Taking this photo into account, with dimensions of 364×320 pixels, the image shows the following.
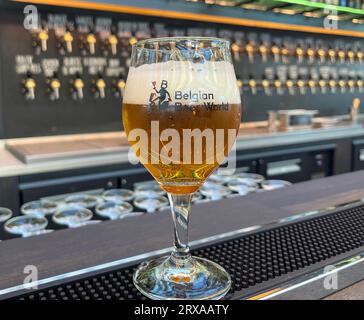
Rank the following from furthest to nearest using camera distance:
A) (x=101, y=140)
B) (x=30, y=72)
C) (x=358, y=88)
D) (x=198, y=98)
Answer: (x=358, y=88) → (x=101, y=140) → (x=30, y=72) → (x=198, y=98)

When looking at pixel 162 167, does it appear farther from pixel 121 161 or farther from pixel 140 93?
pixel 121 161

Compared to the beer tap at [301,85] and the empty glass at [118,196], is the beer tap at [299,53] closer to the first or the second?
the beer tap at [301,85]

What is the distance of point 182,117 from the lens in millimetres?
455

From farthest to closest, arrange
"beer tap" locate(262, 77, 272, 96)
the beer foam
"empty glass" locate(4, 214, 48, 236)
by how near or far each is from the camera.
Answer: "beer tap" locate(262, 77, 272, 96) < "empty glass" locate(4, 214, 48, 236) < the beer foam

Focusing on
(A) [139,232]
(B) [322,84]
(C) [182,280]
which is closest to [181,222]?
(C) [182,280]

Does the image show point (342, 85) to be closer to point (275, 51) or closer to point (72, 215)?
point (275, 51)

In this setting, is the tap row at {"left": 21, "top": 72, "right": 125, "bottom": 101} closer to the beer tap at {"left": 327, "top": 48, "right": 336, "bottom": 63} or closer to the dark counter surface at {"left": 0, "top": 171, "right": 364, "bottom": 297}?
the dark counter surface at {"left": 0, "top": 171, "right": 364, "bottom": 297}

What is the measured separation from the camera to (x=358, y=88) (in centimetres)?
425

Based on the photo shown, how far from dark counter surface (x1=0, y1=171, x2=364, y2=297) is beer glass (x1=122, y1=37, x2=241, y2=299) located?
142mm

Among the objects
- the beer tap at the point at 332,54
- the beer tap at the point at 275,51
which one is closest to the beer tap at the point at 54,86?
the beer tap at the point at 275,51

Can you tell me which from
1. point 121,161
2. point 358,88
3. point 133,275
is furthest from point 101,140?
point 358,88

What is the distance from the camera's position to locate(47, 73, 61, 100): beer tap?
259 centimetres

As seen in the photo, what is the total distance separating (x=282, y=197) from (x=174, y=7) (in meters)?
2.16

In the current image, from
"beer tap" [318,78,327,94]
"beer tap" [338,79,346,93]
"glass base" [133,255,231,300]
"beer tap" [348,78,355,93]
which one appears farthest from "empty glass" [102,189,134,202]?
"beer tap" [348,78,355,93]
